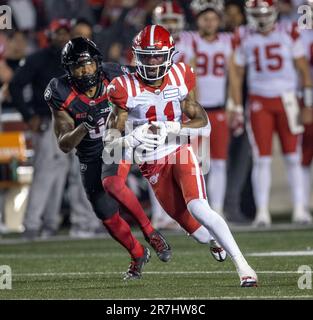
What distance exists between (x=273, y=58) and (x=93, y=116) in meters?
3.93

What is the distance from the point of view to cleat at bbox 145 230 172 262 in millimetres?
7125

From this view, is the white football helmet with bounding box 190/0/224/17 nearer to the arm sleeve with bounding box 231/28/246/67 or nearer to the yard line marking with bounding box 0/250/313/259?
the arm sleeve with bounding box 231/28/246/67

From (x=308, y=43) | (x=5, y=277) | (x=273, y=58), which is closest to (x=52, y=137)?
(x=273, y=58)

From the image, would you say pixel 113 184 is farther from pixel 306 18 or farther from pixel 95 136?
pixel 306 18

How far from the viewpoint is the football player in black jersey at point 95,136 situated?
23.8ft

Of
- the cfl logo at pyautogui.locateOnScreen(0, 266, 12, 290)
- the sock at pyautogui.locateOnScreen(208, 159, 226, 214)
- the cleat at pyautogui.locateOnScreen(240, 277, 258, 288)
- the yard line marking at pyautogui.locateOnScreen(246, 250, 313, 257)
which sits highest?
the cleat at pyautogui.locateOnScreen(240, 277, 258, 288)

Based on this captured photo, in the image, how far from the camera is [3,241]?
34.8ft

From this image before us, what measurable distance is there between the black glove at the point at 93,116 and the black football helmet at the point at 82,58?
141mm

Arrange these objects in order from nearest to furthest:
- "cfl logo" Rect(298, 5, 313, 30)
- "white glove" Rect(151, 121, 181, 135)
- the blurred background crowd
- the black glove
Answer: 1. "white glove" Rect(151, 121, 181, 135)
2. the black glove
3. the blurred background crowd
4. "cfl logo" Rect(298, 5, 313, 30)

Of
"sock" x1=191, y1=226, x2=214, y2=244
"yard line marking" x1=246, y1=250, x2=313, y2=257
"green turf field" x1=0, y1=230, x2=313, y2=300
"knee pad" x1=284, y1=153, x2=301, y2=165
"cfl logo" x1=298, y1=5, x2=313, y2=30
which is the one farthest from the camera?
"knee pad" x1=284, y1=153, x2=301, y2=165

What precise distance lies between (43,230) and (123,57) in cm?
243

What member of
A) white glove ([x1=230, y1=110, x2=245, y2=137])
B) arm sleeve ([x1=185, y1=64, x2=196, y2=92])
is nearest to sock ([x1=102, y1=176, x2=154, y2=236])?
arm sleeve ([x1=185, y1=64, x2=196, y2=92])

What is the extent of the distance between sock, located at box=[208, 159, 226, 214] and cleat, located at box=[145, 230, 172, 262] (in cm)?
389

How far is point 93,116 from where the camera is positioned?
7.54 meters
